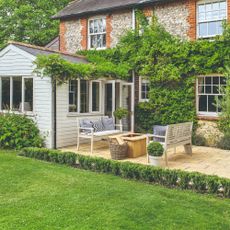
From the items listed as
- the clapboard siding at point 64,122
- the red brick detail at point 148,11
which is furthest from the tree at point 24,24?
the clapboard siding at point 64,122

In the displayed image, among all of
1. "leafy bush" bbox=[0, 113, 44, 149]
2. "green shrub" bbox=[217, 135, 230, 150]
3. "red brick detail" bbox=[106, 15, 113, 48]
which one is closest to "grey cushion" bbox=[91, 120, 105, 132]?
"leafy bush" bbox=[0, 113, 44, 149]

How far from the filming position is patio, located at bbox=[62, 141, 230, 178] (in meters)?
8.96

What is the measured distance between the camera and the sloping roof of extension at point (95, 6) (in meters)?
15.6

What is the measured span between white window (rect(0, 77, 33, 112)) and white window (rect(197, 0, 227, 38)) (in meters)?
7.62

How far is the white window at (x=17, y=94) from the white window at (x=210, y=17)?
7.62 m

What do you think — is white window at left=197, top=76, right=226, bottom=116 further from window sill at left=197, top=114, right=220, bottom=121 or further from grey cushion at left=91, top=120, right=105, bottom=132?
grey cushion at left=91, top=120, right=105, bottom=132

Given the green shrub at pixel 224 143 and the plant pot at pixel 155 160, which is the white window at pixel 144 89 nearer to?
the green shrub at pixel 224 143

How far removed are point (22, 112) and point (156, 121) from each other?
596 cm

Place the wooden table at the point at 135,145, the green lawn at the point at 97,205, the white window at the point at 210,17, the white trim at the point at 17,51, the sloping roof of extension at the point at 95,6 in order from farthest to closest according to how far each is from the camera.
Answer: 1. the sloping roof of extension at the point at 95,6
2. the white window at the point at 210,17
3. the white trim at the point at 17,51
4. the wooden table at the point at 135,145
5. the green lawn at the point at 97,205

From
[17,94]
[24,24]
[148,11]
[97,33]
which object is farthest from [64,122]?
[24,24]

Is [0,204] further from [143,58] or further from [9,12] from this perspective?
[9,12]

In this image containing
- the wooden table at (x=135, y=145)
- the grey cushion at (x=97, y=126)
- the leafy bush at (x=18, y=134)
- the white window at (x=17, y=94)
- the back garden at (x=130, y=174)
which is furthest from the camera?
the white window at (x=17, y=94)

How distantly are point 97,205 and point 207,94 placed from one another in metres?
9.19

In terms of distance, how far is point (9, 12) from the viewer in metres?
28.7
